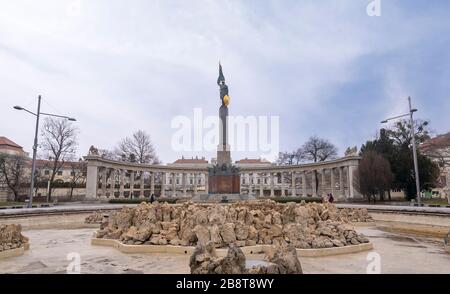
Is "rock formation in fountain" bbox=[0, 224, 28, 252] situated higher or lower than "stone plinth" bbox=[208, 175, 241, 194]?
lower

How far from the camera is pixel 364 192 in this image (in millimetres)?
34906

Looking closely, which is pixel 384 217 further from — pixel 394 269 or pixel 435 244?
pixel 394 269

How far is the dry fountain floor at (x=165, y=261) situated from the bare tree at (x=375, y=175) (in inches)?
978

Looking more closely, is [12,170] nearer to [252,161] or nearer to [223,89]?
[223,89]

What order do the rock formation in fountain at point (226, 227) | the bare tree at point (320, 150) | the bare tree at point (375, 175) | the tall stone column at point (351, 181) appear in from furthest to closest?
the bare tree at point (320, 150) < the tall stone column at point (351, 181) < the bare tree at point (375, 175) < the rock formation in fountain at point (226, 227)

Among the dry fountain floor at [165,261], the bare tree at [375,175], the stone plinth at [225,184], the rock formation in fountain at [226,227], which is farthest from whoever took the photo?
the bare tree at [375,175]

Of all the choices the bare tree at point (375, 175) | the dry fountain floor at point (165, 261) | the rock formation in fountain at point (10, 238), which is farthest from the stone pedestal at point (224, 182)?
the rock formation in fountain at point (10, 238)

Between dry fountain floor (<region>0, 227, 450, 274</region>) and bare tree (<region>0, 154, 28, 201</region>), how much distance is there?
3859 centimetres

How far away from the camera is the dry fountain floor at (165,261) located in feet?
22.7

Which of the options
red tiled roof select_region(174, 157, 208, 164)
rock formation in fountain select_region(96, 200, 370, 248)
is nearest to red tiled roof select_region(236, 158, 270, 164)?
red tiled roof select_region(174, 157, 208, 164)

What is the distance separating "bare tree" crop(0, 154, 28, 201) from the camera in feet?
135

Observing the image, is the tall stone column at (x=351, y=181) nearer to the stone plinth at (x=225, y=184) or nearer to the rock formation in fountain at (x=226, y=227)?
the stone plinth at (x=225, y=184)

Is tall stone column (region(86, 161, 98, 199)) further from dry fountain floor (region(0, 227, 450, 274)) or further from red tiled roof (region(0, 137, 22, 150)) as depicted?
red tiled roof (region(0, 137, 22, 150))
